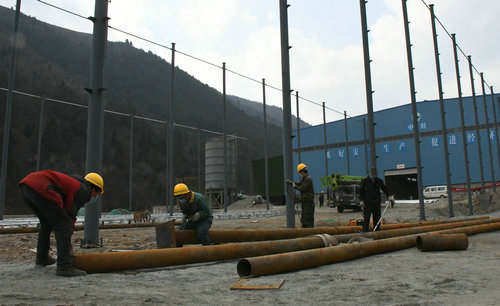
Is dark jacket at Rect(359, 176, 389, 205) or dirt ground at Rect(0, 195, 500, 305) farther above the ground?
dark jacket at Rect(359, 176, 389, 205)

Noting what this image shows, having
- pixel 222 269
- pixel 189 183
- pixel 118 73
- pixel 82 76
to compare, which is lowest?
pixel 222 269

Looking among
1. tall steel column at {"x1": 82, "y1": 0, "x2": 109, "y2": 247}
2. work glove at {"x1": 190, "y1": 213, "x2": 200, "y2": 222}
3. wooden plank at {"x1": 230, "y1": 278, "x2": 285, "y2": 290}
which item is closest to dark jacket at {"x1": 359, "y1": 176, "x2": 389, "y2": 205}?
work glove at {"x1": 190, "y1": 213, "x2": 200, "y2": 222}

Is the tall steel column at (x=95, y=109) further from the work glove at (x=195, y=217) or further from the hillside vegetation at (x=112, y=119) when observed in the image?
the hillside vegetation at (x=112, y=119)

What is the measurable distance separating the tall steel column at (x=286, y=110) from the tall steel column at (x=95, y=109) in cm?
451

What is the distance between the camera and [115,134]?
198 feet

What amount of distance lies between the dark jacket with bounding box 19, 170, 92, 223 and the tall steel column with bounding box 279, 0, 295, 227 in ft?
19.6

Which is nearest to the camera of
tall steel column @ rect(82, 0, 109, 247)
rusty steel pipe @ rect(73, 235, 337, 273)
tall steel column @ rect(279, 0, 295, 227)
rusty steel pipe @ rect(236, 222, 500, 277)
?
rusty steel pipe @ rect(236, 222, 500, 277)

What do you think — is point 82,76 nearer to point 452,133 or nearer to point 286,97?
point 452,133

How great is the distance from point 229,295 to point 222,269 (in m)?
1.59

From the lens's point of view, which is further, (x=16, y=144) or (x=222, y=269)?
(x=16, y=144)

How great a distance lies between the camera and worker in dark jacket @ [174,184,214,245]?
691 centimetres

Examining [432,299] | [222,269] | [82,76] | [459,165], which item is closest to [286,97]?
[222,269]

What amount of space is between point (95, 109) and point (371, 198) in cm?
629

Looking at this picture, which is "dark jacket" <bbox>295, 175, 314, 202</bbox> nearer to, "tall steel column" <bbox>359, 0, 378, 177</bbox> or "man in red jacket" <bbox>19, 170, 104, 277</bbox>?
"tall steel column" <bbox>359, 0, 378, 177</bbox>
